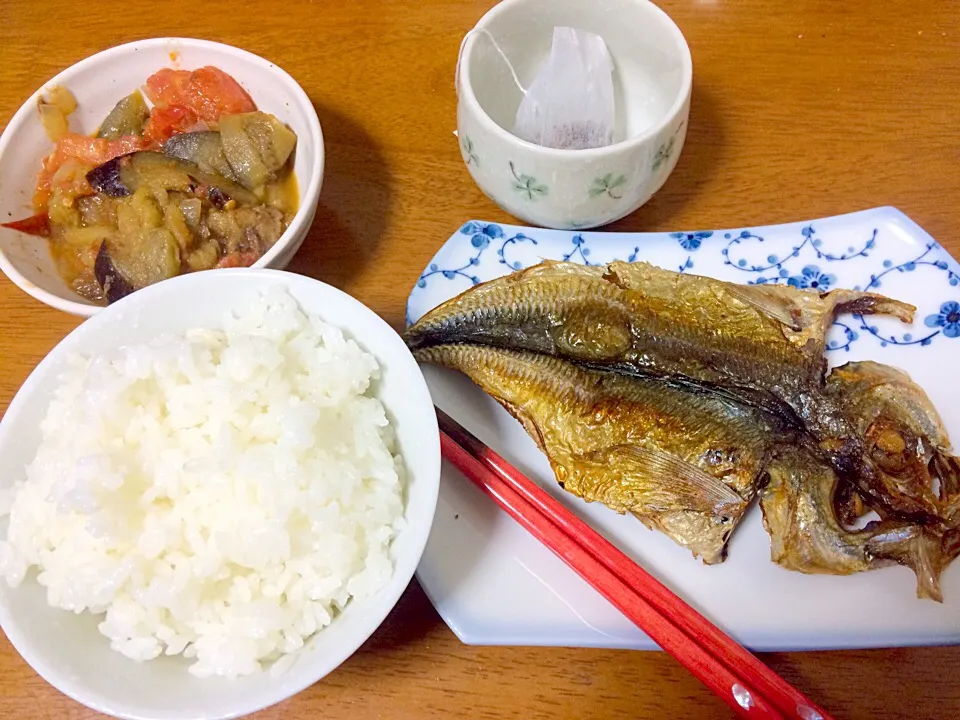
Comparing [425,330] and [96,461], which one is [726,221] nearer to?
[425,330]

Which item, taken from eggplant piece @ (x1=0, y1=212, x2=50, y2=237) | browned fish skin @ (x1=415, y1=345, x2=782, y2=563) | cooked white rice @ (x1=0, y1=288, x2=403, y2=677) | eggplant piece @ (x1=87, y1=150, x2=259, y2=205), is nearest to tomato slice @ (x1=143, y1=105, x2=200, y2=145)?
eggplant piece @ (x1=87, y1=150, x2=259, y2=205)

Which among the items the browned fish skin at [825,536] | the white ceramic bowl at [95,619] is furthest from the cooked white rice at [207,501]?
the browned fish skin at [825,536]

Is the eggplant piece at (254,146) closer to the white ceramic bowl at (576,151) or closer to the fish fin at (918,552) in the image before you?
the white ceramic bowl at (576,151)

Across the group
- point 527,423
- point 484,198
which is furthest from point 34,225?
point 527,423

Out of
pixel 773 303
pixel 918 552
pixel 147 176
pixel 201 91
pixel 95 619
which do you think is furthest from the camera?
pixel 201 91

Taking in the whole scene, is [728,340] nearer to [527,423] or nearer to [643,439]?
[643,439]
